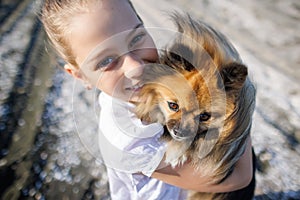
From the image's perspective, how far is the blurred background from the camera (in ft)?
6.91

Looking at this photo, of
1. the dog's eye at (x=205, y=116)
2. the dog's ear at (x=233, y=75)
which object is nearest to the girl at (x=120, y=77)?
the dog's eye at (x=205, y=116)

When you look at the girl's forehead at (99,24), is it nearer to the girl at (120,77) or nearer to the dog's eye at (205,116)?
the girl at (120,77)

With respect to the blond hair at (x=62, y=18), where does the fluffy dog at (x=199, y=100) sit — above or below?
below

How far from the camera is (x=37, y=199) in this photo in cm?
207

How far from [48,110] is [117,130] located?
1.44 m

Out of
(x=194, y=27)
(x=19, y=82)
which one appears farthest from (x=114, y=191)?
(x=19, y=82)

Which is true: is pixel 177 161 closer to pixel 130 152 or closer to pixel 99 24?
pixel 130 152

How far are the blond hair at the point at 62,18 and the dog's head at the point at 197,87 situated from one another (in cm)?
31

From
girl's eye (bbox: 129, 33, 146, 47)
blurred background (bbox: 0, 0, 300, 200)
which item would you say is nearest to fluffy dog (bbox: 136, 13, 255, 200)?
girl's eye (bbox: 129, 33, 146, 47)

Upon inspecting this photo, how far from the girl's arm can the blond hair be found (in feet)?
1.84

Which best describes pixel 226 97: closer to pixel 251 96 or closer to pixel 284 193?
pixel 251 96

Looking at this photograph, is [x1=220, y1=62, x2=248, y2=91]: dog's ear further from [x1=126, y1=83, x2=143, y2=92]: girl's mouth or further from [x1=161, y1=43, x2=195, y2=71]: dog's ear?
[x1=126, y1=83, x2=143, y2=92]: girl's mouth

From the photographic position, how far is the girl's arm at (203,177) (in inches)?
53.8

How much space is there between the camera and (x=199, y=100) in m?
1.24
